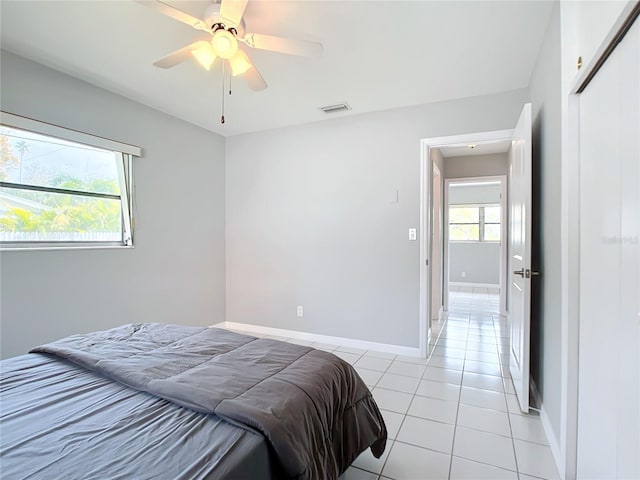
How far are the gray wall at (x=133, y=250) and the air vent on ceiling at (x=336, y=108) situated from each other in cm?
165

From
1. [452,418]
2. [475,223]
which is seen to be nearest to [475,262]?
[475,223]

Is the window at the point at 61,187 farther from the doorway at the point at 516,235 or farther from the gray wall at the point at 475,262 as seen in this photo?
the gray wall at the point at 475,262

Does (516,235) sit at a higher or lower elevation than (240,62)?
lower

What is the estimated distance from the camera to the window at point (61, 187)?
242 cm

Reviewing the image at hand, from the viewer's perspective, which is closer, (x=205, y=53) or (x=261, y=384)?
(x=261, y=384)

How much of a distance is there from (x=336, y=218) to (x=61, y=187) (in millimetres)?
2576

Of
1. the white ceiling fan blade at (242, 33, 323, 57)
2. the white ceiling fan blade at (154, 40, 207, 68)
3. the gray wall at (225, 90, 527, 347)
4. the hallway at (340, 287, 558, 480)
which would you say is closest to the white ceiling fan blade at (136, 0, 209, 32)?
the white ceiling fan blade at (154, 40, 207, 68)

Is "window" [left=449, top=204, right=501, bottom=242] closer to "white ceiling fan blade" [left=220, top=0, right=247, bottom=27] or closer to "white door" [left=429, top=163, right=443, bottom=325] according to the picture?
"white door" [left=429, top=163, right=443, bottom=325]

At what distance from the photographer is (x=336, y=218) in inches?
145

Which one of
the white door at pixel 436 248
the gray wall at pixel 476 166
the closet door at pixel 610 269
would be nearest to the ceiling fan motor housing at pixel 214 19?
the closet door at pixel 610 269

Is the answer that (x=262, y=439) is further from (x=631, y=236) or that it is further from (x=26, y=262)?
(x=26, y=262)

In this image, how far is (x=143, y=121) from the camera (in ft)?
10.8

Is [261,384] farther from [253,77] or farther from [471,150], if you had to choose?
[471,150]

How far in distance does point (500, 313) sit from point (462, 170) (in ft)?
7.88
